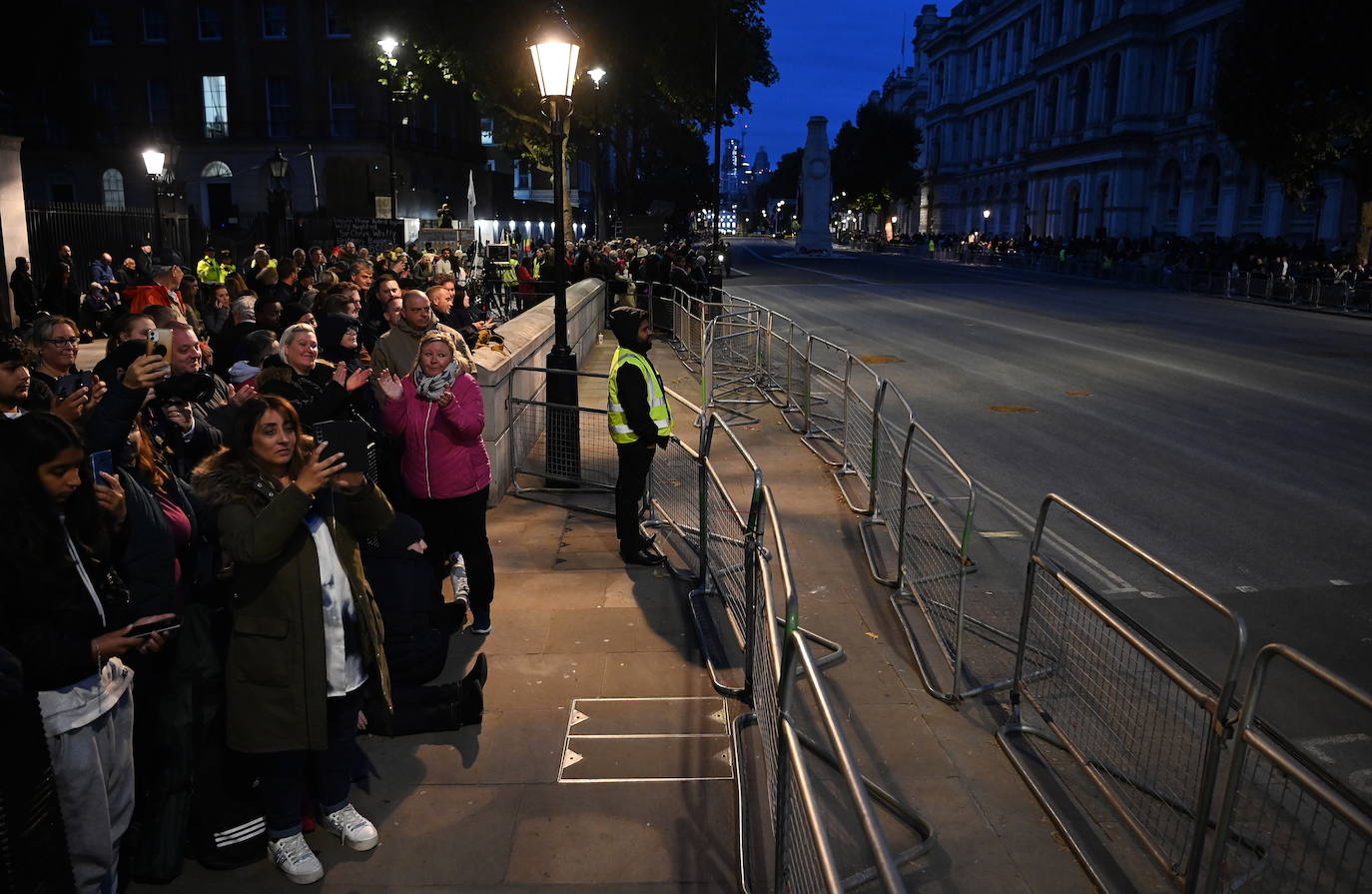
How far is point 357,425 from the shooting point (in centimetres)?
440

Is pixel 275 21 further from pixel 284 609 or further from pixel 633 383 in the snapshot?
pixel 284 609

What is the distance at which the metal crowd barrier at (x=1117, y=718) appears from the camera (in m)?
3.86

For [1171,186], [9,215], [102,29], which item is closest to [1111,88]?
[1171,186]

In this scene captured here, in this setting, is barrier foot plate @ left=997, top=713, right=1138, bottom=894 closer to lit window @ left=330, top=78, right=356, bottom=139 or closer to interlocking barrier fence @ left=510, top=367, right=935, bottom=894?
interlocking barrier fence @ left=510, top=367, right=935, bottom=894

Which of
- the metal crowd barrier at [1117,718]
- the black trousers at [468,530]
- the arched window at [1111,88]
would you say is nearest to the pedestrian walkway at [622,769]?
the metal crowd barrier at [1117,718]

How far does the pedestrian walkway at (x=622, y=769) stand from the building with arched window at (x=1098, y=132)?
135 ft

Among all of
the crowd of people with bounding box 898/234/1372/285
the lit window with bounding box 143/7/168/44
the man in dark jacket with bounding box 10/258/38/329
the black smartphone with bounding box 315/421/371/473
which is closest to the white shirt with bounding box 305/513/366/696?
the black smartphone with bounding box 315/421/371/473

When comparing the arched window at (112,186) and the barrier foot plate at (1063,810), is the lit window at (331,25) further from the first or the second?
the barrier foot plate at (1063,810)

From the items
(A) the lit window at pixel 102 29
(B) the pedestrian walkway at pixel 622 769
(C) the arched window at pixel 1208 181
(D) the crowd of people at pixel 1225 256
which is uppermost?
(A) the lit window at pixel 102 29

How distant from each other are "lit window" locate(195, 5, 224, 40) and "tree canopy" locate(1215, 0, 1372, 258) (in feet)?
140

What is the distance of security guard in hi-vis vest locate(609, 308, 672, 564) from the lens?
7.35m

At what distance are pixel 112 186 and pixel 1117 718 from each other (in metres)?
56.1

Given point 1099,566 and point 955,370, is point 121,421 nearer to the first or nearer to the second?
point 1099,566

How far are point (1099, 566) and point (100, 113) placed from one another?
53.1m
